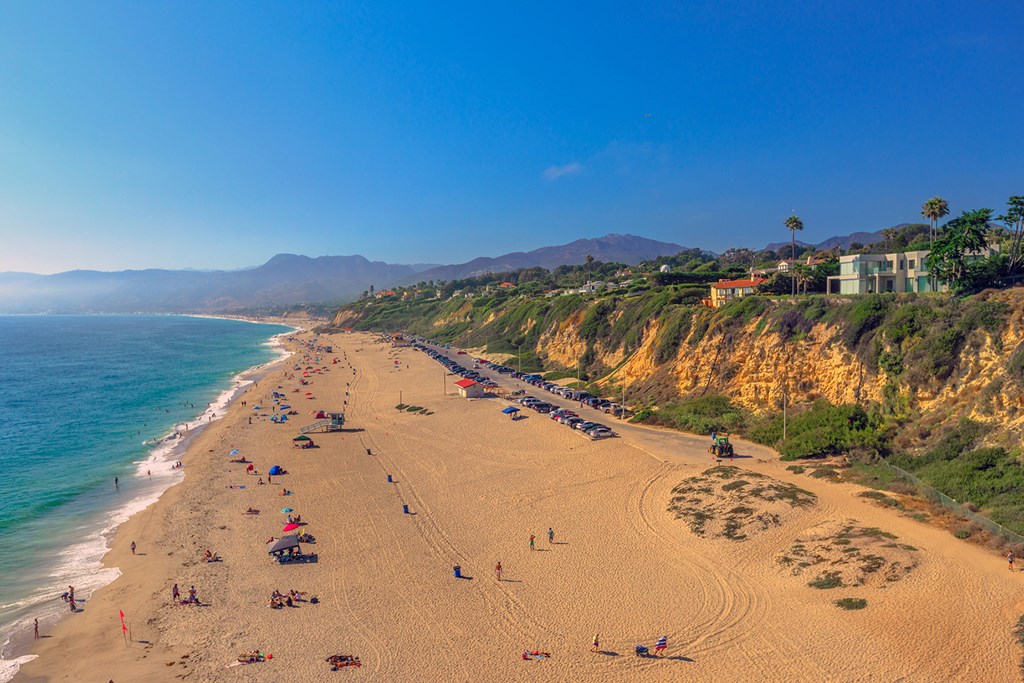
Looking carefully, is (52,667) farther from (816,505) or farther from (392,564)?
(816,505)

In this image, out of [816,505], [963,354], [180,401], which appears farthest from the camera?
[180,401]

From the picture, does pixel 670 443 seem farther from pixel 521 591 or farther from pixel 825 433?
pixel 521 591

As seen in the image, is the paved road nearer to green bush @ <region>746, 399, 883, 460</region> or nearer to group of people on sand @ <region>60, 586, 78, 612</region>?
green bush @ <region>746, 399, 883, 460</region>

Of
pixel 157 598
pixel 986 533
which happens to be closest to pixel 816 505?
pixel 986 533

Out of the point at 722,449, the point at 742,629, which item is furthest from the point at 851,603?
the point at 722,449

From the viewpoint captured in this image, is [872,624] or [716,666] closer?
[716,666]

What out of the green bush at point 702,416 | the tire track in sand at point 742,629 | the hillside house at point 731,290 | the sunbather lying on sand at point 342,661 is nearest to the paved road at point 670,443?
the green bush at point 702,416

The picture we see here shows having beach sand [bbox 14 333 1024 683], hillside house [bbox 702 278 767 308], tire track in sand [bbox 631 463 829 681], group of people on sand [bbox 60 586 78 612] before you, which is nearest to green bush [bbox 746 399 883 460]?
beach sand [bbox 14 333 1024 683]
